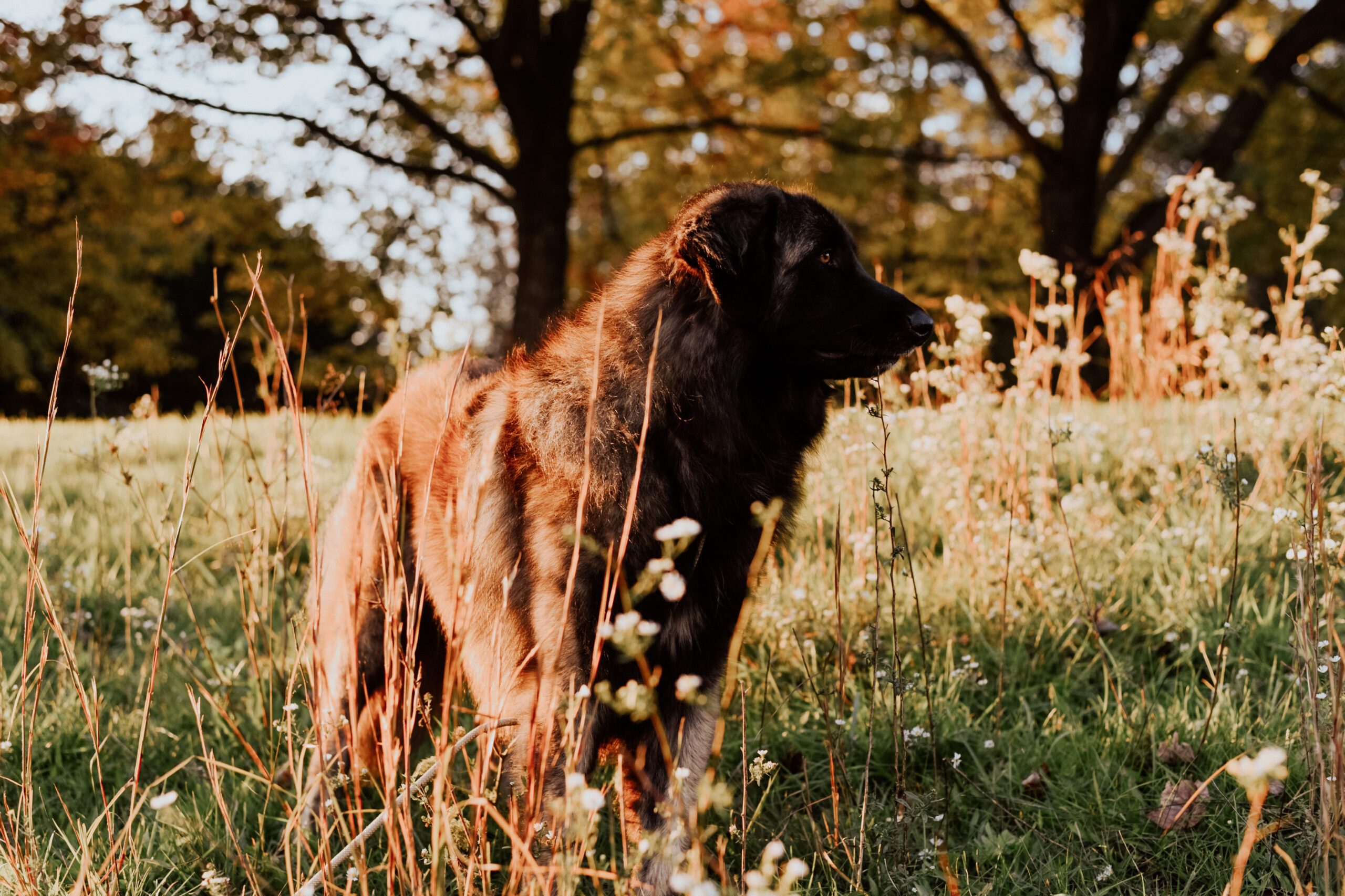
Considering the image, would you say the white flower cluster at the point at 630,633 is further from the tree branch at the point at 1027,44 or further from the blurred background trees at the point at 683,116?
the tree branch at the point at 1027,44

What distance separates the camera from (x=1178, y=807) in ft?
7.63

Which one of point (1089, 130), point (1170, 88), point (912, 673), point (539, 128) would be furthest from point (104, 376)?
point (1170, 88)

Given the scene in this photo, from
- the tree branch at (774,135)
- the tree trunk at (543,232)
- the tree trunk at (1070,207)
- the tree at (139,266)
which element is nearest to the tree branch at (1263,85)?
the tree trunk at (1070,207)

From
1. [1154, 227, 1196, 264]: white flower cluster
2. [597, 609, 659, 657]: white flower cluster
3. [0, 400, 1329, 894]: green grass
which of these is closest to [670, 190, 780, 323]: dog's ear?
[0, 400, 1329, 894]: green grass

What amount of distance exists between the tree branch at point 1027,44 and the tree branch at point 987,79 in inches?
28.5

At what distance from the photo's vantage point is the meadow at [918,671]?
1839mm

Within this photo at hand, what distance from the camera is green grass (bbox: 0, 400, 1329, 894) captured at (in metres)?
2.17

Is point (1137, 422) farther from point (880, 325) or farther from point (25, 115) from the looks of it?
point (25, 115)

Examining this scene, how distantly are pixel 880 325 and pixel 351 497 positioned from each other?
5.72ft

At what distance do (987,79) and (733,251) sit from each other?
10.3 metres

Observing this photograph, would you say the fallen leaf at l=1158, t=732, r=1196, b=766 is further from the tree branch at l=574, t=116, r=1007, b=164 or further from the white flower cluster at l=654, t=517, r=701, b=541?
the tree branch at l=574, t=116, r=1007, b=164

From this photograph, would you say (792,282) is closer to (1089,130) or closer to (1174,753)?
(1174,753)

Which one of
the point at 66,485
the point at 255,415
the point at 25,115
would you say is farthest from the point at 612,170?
the point at 66,485

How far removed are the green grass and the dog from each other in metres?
0.24
